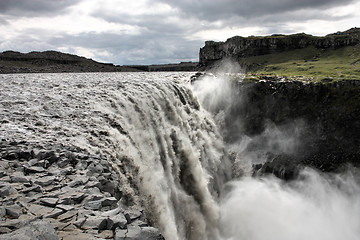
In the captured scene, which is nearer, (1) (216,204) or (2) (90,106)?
(2) (90,106)

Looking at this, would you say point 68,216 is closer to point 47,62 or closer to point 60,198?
Result: point 60,198

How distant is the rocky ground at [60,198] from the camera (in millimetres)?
7695

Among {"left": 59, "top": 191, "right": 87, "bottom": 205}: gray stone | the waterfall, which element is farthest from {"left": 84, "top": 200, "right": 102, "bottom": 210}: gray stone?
the waterfall

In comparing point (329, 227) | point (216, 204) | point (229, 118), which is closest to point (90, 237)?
point (216, 204)

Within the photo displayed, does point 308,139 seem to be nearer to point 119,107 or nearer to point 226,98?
point 226,98

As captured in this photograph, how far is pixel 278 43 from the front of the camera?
10606 centimetres

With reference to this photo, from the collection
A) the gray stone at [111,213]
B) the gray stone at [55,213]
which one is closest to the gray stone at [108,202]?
the gray stone at [111,213]

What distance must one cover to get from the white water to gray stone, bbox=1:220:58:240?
6401 millimetres

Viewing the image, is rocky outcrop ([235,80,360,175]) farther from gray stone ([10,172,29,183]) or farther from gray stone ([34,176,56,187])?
gray stone ([10,172,29,183])

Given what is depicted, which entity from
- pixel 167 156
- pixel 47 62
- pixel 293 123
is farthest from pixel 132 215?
pixel 47 62

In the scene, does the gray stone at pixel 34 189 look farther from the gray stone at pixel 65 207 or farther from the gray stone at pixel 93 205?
the gray stone at pixel 93 205

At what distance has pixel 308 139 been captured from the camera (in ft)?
122

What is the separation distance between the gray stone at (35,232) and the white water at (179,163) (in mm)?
6401

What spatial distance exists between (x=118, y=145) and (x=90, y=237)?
974 centimetres
